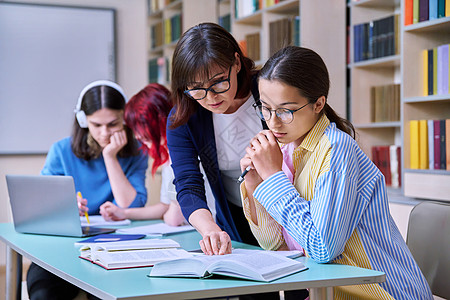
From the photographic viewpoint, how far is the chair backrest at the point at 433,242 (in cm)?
156

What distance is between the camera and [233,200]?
72.9 inches

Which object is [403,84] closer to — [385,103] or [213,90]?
[385,103]

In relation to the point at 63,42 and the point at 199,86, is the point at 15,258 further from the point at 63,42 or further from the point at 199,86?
the point at 63,42

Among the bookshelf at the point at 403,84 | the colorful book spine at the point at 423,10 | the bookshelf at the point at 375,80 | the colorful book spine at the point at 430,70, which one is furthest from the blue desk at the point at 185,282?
the bookshelf at the point at 375,80

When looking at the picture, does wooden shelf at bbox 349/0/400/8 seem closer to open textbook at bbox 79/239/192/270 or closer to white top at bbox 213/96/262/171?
white top at bbox 213/96/262/171

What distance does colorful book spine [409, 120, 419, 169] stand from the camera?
8.87 ft

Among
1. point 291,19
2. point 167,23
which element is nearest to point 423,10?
point 291,19

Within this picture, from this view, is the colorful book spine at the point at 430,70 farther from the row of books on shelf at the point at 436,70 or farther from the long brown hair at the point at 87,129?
the long brown hair at the point at 87,129

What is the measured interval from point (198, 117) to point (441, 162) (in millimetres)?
1409

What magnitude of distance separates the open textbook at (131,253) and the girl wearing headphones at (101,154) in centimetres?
89

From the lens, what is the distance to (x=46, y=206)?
1903mm

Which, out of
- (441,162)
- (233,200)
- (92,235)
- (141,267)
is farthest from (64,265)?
(441,162)

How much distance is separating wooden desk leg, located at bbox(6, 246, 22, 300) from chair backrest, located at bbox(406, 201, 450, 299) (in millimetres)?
1385

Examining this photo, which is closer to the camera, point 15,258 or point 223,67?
point 223,67
